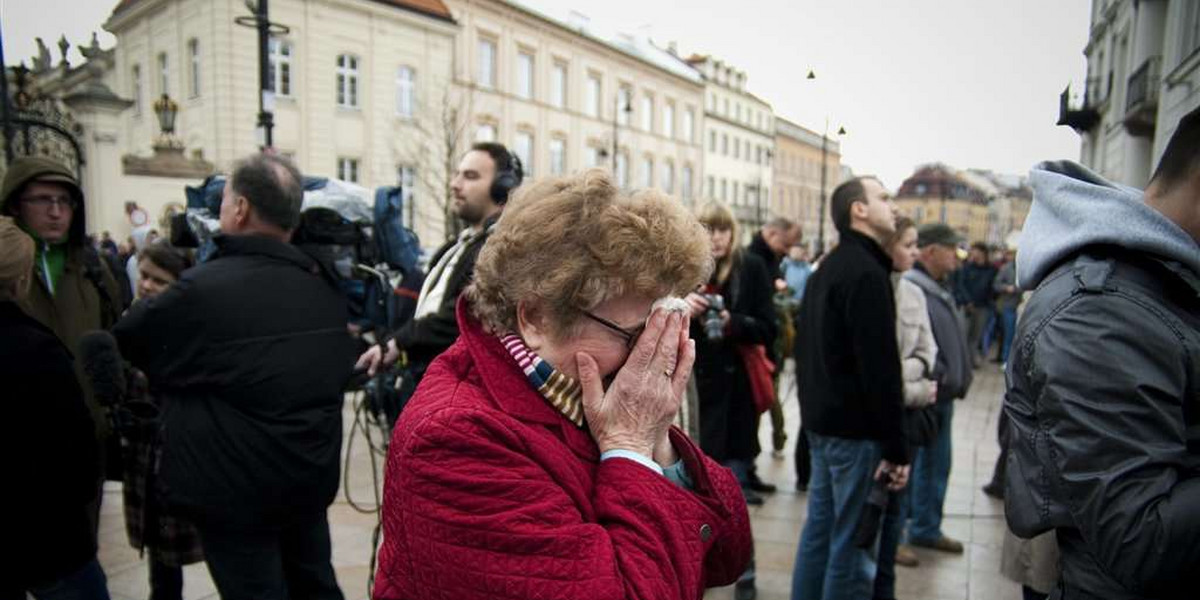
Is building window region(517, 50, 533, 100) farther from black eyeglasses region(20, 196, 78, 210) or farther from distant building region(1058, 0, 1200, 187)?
distant building region(1058, 0, 1200, 187)

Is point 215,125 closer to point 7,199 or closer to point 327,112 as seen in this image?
point 327,112

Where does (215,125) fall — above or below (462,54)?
below

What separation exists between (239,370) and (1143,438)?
8.26 feet

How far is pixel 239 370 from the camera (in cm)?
242

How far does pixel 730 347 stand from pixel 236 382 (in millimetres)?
2680

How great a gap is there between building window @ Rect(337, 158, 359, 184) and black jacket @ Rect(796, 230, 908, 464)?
86.6 ft

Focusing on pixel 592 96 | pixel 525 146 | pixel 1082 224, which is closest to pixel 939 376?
pixel 1082 224

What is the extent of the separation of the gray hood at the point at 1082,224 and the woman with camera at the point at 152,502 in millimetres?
3133

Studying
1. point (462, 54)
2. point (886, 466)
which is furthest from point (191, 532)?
point (462, 54)

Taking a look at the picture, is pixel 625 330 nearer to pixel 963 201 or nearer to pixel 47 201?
pixel 47 201

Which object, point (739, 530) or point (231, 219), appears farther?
point (231, 219)

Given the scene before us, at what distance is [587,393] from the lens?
1.35 metres

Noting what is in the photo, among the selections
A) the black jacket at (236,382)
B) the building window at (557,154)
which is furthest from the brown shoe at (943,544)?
the building window at (557,154)

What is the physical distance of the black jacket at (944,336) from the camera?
163 inches
